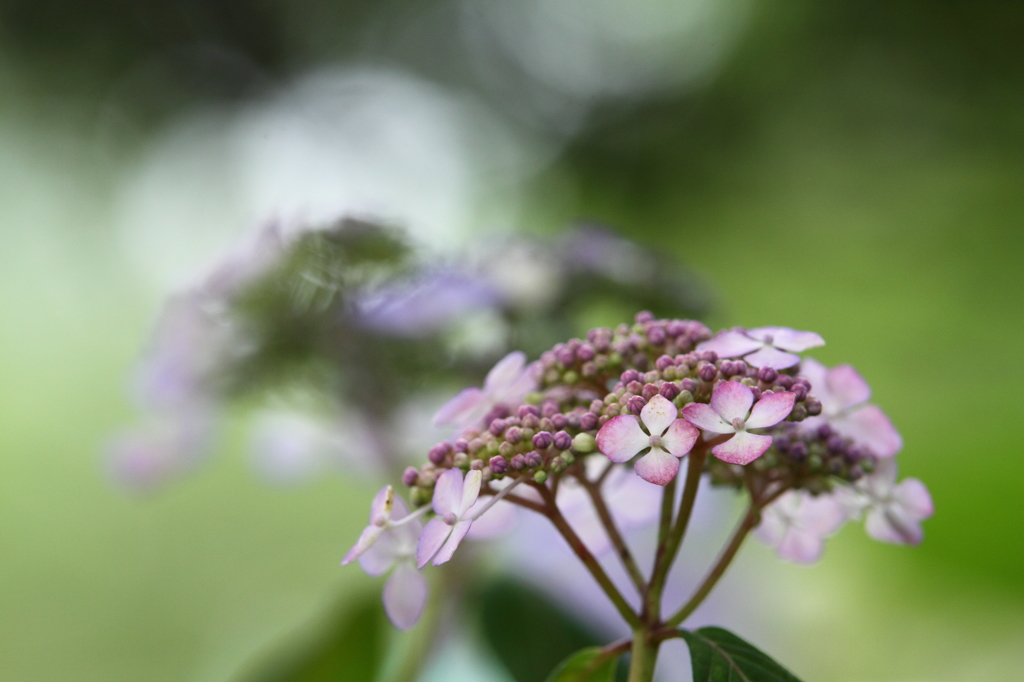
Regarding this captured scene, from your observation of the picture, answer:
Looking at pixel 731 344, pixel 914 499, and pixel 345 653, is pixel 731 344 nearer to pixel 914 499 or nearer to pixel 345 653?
pixel 914 499

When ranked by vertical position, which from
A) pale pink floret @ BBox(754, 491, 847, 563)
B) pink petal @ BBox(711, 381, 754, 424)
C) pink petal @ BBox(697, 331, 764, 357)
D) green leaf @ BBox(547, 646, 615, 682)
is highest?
pink petal @ BBox(697, 331, 764, 357)

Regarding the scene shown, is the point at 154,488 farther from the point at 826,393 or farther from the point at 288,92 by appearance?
the point at 288,92

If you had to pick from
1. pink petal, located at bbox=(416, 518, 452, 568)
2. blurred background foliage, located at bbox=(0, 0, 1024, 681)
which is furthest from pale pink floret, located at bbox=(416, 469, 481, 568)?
blurred background foliage, located at bbox=(0, 0, 1024, 681)

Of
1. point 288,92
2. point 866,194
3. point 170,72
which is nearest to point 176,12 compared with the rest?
point 170,72

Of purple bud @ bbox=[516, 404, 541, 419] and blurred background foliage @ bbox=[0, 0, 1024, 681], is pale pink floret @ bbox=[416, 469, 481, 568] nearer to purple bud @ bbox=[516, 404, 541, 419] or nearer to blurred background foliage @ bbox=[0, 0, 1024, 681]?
purple bud @ bbox=[516, 404, 541, 419]

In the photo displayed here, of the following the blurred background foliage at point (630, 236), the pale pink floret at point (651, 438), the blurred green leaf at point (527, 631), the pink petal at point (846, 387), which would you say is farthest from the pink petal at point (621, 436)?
the blurred background foliage at point (630, 236)

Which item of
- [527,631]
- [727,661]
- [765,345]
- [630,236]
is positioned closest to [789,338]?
[765,345]
